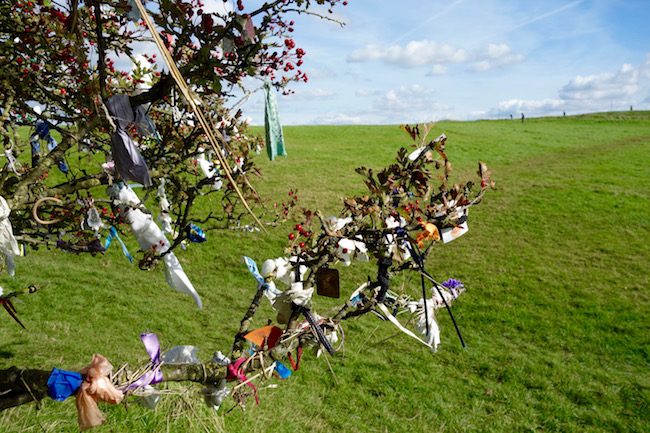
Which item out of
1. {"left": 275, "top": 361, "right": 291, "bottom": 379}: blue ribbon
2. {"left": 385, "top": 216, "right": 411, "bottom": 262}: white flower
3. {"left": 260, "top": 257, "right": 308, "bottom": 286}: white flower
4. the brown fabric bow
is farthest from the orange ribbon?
the brown fabric bow

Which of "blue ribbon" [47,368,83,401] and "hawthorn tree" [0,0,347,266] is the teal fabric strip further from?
"blue ribbon" [47,368,83,401]

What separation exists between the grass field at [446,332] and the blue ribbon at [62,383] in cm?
42

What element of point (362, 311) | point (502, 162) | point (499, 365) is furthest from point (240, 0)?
point (502, 162)

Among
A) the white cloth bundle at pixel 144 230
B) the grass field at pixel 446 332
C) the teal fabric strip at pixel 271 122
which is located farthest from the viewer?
the grass field at pixel 446 332

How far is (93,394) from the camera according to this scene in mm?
1824

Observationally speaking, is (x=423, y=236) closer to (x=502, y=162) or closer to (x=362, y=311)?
(x=362, y=311)

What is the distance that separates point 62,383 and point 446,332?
289 inches

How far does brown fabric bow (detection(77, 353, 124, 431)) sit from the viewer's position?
1.81 m

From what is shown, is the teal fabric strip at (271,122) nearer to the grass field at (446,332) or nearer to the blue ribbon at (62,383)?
the grass field at (446,332)

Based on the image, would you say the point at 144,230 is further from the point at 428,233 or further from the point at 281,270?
the point at 428,233

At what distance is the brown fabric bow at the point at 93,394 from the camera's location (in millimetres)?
1812

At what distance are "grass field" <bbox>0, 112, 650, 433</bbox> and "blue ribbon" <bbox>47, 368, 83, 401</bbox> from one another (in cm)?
42

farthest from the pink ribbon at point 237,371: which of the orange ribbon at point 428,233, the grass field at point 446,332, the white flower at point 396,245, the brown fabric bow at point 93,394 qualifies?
the orange ribbon at point 428,233

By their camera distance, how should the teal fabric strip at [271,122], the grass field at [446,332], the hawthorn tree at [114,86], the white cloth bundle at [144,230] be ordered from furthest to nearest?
1. the grass field at [446,332]
2. the teal fabric strip at [271,122]
3. the white cloth bundle at [144,230]
4. the hawthorn tree at [114,86]
